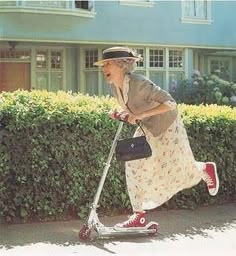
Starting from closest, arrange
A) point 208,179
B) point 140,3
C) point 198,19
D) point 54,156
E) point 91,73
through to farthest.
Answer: point 208,179 → point 54,156 → point 140,3 → point 91,73 → point 198,19

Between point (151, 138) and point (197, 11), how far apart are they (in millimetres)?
16175

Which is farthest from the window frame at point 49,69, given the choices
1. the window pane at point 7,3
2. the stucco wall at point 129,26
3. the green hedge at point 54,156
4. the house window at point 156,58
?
the green hedge at point 54,156

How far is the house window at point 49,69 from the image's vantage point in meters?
19.9

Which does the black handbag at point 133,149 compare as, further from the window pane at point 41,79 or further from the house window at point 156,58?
the house window at point 156,58

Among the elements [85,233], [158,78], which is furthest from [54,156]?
[158,78]

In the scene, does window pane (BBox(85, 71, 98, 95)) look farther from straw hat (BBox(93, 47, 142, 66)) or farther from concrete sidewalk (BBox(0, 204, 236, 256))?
straw hat (BBox(93, 47, 142, 66))

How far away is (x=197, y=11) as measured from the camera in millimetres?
21188

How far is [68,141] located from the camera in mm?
6660

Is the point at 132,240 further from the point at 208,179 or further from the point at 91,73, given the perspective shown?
the point at 91,73

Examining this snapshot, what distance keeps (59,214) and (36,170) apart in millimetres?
604

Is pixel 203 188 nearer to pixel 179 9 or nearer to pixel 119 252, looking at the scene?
pixel 119 252

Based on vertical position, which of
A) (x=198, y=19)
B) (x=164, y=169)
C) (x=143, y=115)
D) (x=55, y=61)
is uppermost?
(x=198, y=19)

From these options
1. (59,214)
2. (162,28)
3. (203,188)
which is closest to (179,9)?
(162,28)

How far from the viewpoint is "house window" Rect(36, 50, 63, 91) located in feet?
65.4
